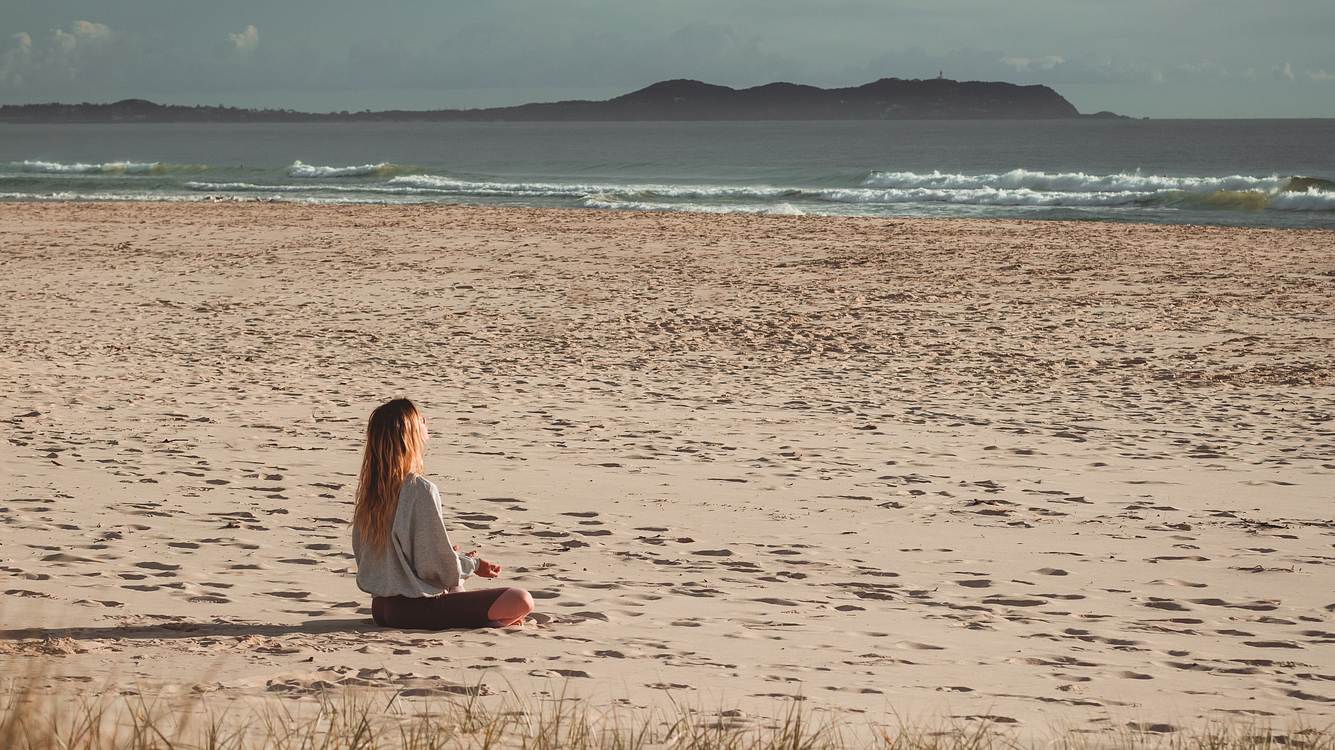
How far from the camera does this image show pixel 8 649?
4.41 metres

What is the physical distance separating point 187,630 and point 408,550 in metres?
0.82

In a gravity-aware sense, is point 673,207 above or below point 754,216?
above

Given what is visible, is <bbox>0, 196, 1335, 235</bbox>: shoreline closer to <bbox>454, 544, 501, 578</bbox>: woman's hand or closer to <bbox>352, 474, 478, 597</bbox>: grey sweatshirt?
<bbox>454, 544, 501, 578</bbox>: woman's hand

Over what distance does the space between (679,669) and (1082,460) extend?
4583 mm

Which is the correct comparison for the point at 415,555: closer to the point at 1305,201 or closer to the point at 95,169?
the point at 1305,201

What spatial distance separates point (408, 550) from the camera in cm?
498

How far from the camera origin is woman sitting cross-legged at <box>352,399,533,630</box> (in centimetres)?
488

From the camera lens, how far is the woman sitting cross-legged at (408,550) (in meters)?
4.88

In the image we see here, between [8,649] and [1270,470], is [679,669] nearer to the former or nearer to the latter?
[8,649]

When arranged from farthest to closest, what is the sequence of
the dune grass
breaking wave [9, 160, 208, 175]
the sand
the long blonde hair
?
breaking wave [9, 160, 208, 175] < the long blonde hair < the sand < the dune grass

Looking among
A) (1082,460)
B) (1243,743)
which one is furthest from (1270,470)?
(1243,743)

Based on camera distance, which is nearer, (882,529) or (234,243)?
(882,529)

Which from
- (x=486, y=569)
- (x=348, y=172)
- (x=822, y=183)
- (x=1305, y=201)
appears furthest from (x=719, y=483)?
(x=348, y=172)

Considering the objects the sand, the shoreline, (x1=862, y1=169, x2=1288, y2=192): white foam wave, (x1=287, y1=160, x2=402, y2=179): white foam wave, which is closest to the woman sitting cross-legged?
the sand
